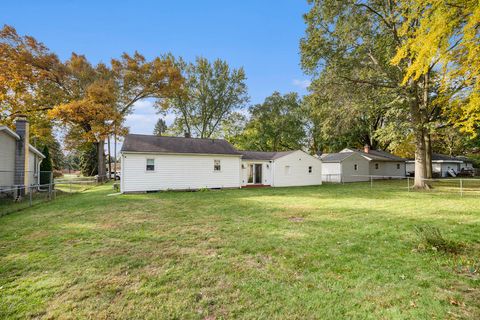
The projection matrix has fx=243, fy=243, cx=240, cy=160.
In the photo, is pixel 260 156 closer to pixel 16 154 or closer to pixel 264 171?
pixel 264 171

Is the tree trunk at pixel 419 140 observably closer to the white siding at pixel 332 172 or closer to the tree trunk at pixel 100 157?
the white siding at pixel 332 172

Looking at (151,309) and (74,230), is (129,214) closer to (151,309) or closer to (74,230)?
(74,230)

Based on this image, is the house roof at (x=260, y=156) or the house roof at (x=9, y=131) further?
the house roof at (x=260, y=156)

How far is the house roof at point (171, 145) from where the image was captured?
54.6 feet

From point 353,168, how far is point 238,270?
25760 millimetres

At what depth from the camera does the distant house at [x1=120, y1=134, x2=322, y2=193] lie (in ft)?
53.5

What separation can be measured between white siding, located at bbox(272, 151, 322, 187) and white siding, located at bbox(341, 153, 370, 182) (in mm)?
4731

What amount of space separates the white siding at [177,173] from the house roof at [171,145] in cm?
38

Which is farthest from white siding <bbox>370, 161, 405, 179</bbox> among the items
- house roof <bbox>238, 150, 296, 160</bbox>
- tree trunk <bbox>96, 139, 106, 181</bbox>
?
tree trunk <bbox>96, 139, 106, 181</bbox>

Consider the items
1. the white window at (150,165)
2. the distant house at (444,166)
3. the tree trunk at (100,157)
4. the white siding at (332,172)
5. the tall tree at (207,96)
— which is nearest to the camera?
the white window at (150,165)

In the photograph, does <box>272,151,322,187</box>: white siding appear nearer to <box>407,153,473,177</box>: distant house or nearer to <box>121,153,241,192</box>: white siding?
<box>121,153,241,192</box>: white siding

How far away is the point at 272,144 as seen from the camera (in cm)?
3809

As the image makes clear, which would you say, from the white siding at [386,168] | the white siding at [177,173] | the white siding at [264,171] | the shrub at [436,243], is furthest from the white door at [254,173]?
the shrub at [436,243]

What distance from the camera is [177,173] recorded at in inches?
683
